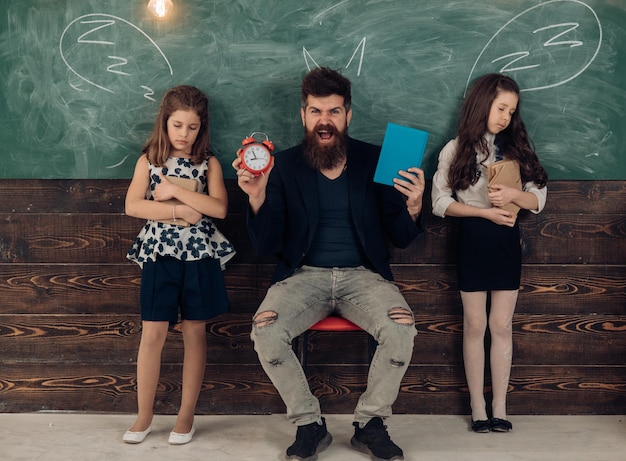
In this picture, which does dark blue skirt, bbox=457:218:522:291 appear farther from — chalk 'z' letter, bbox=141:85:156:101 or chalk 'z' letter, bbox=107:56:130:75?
chalk 'z' letter, bbox=107:56:130:75

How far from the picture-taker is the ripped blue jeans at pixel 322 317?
2.42 meters

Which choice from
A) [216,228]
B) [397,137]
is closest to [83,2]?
[216,228]

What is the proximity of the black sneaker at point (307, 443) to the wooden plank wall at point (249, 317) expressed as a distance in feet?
1.44

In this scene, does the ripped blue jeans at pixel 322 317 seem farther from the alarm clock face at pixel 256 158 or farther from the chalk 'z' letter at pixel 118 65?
the chalk 'z' letter at pixel 118 65

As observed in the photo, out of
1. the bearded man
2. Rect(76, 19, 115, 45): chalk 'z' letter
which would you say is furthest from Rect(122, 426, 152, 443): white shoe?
Rect(76, 19, 115, 45): chalk 'z' letter

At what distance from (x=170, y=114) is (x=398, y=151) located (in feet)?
2.87

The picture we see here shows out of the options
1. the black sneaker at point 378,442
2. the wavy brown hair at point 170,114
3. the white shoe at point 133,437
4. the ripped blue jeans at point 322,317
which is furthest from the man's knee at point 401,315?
the white shoe at point 133,437

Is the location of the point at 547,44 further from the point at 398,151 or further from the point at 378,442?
the point at 378,442

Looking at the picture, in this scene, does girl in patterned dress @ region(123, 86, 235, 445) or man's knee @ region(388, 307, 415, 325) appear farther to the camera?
girl in patterned dress @ region(123, 86, 235, 445)

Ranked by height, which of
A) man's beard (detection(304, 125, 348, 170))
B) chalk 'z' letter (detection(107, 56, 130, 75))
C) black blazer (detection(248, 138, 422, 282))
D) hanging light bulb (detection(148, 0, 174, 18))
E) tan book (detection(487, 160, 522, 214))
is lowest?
black blazer (detection(248, 138, 422, 282))

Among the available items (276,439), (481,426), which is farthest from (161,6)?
(481,426)

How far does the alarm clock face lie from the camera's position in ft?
8.02

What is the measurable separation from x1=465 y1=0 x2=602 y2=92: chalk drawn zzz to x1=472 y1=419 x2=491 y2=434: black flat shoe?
1.38 metres

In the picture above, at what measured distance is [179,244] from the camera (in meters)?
2.61
